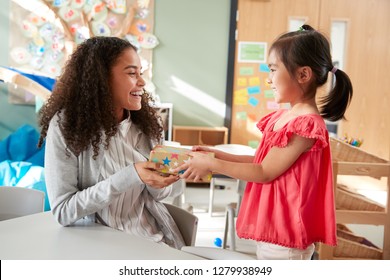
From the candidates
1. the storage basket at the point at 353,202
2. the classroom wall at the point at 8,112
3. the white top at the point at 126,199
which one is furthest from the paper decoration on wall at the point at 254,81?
the white top at the point at 126,199

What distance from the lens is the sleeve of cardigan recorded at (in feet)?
2.68

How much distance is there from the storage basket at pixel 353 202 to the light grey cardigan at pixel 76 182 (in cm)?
108

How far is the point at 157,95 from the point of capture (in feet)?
10.8

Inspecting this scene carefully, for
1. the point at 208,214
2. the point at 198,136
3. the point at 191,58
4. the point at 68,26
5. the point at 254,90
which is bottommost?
the point at 208,214

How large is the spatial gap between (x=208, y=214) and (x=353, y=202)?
3.11ft

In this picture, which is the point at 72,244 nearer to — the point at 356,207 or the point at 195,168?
the point at 195,168

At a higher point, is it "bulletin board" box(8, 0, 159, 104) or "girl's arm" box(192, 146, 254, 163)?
"bulletin board" box(8, 0, 159, 104)

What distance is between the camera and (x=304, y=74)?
89 centimetres

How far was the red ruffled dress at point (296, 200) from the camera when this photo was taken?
86 centimetres

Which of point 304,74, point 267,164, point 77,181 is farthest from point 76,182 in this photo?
point 304,74

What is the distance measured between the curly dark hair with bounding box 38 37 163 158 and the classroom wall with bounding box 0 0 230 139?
7.48 feet

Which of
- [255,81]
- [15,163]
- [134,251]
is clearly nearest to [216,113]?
[255,81]

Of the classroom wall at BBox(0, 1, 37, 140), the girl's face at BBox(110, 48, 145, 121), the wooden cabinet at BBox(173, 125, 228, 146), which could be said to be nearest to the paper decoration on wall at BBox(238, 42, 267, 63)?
the wooden cabinet at BBox(173, 125, 228, 146)

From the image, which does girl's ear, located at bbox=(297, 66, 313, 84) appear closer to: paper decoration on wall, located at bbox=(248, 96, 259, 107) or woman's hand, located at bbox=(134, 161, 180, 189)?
woman's hand, located at bbox=(134, 161, 180, 189)
